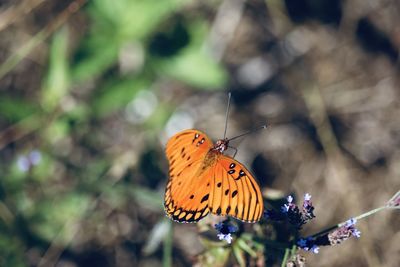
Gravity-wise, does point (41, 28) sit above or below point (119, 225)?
above

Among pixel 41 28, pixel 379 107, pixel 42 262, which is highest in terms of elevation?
pixel 379 107

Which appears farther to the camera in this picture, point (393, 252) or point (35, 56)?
point (35, 56)

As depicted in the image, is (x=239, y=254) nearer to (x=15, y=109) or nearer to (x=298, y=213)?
(x=298, y=213)

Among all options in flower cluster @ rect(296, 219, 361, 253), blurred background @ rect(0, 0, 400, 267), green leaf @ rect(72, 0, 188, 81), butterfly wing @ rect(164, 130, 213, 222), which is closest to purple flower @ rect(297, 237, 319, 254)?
flower cluster @ rect(296, 219, 361, 253)

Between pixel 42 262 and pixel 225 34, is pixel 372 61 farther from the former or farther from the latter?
pixel 42 262

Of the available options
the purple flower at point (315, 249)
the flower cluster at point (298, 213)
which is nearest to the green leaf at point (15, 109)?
the flower cluster at point (298, 213)

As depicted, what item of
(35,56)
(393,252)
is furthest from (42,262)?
(393,252)

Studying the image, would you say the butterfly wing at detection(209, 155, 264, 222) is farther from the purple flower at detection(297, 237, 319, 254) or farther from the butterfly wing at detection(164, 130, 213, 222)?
the purple flower at detection(297, 237, 319, 254)
